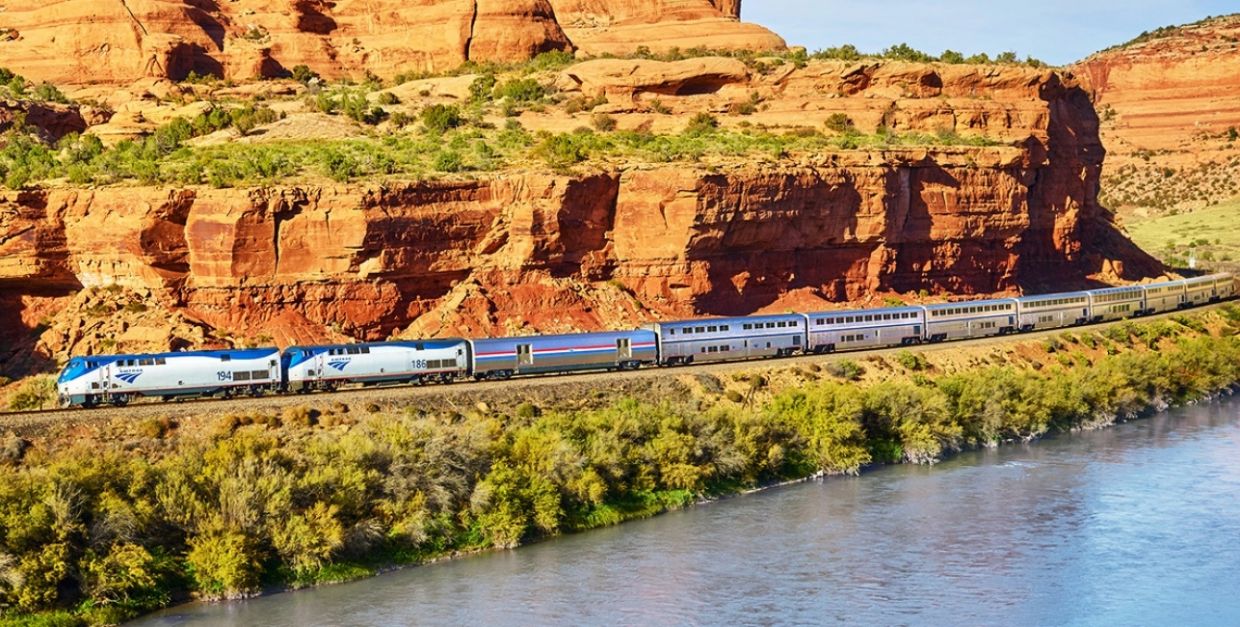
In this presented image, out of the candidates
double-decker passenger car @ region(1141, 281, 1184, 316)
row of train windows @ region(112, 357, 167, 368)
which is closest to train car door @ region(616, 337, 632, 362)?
row of train windows @ region(112, 357, 167, 368)

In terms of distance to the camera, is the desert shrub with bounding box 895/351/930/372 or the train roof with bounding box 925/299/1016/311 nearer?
the desert shrub with bounding box 895/351/930/372

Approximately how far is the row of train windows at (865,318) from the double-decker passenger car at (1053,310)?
24.6 feet

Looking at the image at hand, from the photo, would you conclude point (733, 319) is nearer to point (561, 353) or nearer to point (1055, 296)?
point (561, 353)

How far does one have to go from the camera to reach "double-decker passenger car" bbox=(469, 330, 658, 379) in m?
51.7

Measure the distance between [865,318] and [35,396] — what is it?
31619 mm

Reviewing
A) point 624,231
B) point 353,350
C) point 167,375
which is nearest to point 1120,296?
point 624,231

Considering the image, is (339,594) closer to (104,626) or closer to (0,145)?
(104,626)

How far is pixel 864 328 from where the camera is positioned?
61.5m

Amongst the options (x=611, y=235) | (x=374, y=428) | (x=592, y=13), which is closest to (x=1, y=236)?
(x=374, y=428)

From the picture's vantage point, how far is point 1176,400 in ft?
206

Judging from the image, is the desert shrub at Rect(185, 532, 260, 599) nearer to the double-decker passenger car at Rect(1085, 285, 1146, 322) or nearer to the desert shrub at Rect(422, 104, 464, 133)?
the desert shrub at Rect(422, 104, 464, 133)

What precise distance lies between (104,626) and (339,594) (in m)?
5.42

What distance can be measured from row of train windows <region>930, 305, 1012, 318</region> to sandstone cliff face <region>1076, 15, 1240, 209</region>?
299ft

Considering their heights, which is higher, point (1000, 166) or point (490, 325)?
point (1000, 166)
